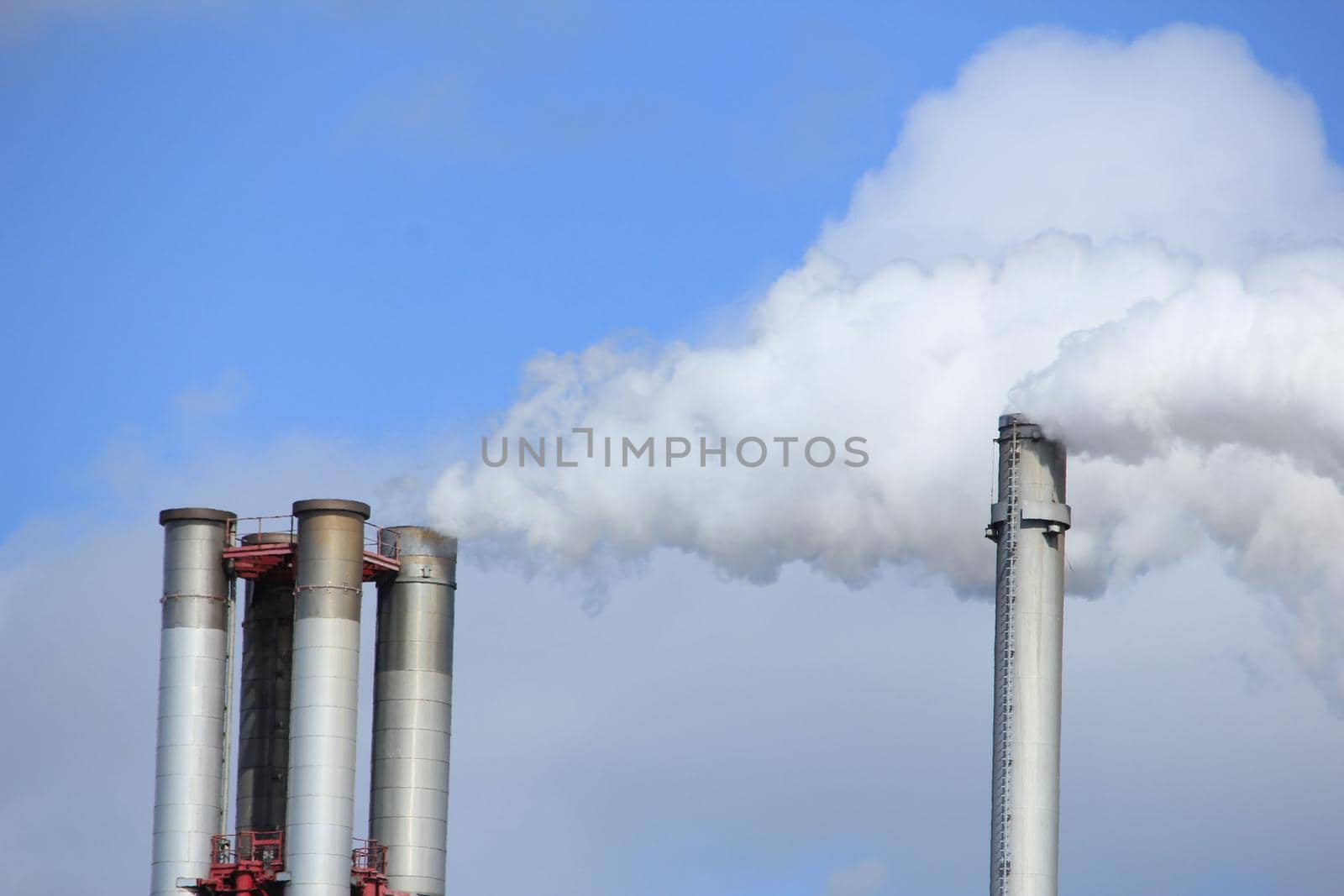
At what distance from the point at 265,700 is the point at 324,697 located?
8.34 meters

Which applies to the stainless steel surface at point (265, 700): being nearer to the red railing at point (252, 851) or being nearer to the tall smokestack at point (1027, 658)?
the red railing at point (252, 851)

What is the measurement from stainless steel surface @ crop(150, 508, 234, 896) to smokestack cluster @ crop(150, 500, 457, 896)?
0.06m

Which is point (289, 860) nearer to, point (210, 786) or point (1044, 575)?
point (210, 786)

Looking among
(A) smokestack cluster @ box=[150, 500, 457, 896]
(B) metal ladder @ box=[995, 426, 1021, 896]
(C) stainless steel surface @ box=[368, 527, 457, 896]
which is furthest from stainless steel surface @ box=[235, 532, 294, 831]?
(B) metal ladder @ box=[995, 426, 1021, 896]

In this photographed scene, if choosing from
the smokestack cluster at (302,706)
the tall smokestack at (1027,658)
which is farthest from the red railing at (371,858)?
the tall smokestack at (1027,658)

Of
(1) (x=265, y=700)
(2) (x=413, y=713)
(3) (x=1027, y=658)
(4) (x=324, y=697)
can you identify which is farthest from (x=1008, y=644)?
(1) (x=265, y=700)

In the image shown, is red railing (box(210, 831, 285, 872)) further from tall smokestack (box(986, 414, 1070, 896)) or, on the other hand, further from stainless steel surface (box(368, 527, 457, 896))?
tall smokestack (box(986, 414, 1070, 896))

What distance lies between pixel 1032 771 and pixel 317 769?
25.9 meters

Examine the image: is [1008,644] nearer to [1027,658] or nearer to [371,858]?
[1027,658]

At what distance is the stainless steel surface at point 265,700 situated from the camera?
104 meters

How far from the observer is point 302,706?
97750 millimetres

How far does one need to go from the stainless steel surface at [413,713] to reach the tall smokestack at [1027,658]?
67.9 ft

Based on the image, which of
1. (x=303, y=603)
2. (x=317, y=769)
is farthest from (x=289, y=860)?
(x=303, y=603)

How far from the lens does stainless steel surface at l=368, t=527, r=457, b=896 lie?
101250mm
